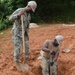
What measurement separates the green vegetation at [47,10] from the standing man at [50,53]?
4.47 metres

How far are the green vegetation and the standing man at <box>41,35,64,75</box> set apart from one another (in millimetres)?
4470

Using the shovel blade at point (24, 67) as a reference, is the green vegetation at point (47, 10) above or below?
below

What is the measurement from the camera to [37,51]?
1158cm

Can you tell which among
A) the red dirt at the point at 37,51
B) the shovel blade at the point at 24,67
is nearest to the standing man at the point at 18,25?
Result: the shovel blade at the point at 24,67

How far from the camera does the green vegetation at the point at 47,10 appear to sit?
48.4ft

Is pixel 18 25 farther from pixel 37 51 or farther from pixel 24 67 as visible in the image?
pixel 37 51

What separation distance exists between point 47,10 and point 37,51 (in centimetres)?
545

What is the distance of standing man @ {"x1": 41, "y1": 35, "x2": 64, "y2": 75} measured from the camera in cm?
999

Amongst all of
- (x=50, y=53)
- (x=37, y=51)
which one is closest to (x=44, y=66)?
(x=50, y=53)

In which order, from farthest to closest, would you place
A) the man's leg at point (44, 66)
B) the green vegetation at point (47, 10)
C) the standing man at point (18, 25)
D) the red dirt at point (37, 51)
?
the green vegetation at point (47, 10) < the red dirt at point (37, 51) < the man's leg at point (44, 66) < the standing man at point (18, 25)

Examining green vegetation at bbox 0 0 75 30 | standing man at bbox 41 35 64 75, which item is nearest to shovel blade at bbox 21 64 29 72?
standing man at bbox 41 35 64 75

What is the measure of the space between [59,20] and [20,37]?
634cm

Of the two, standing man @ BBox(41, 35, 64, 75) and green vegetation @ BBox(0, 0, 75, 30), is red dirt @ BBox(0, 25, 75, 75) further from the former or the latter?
green vegetation @ BBox(0, 0, 75, 30)

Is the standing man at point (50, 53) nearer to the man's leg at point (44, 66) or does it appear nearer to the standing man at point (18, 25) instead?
the man's leg at point (44, 66)
